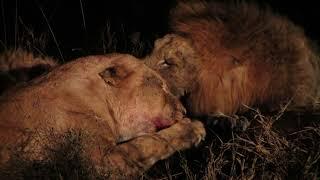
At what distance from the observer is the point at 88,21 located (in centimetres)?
677

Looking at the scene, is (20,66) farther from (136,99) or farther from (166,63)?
(136,99)

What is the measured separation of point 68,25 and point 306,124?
349 cm

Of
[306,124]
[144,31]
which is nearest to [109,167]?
[306,124]

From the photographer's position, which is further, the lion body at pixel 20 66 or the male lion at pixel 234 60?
the lion body at pixel 20 66

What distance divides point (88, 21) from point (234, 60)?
9.32 feet

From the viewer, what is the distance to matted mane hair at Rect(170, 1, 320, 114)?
4164 mm

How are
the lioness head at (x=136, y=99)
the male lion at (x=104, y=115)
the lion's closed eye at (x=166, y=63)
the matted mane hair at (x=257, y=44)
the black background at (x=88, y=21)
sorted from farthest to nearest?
the black background at (x=88, y=21)
the lion's closed eye at (x=166, y=63)
the matted mane hair at (x=257, y=44)
the lioness head at (x=136, y=99)
the male lion at (x=104, y=115)

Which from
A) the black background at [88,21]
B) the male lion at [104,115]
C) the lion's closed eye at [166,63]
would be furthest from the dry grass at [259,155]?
the black background at [88,21]

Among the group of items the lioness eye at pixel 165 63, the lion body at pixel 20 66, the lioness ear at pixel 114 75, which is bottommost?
the lion body at pixel 20 66

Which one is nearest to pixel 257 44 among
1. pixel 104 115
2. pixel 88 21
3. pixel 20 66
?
pixel 104 115

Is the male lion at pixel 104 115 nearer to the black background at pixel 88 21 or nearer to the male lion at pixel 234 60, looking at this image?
the male lion at pixel 234 60

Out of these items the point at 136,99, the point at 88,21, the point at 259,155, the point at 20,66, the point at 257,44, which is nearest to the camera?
the point at 259,155

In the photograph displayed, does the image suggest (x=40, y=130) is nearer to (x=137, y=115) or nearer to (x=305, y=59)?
(x=137, y=115)

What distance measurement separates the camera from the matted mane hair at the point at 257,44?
13.7 ft
